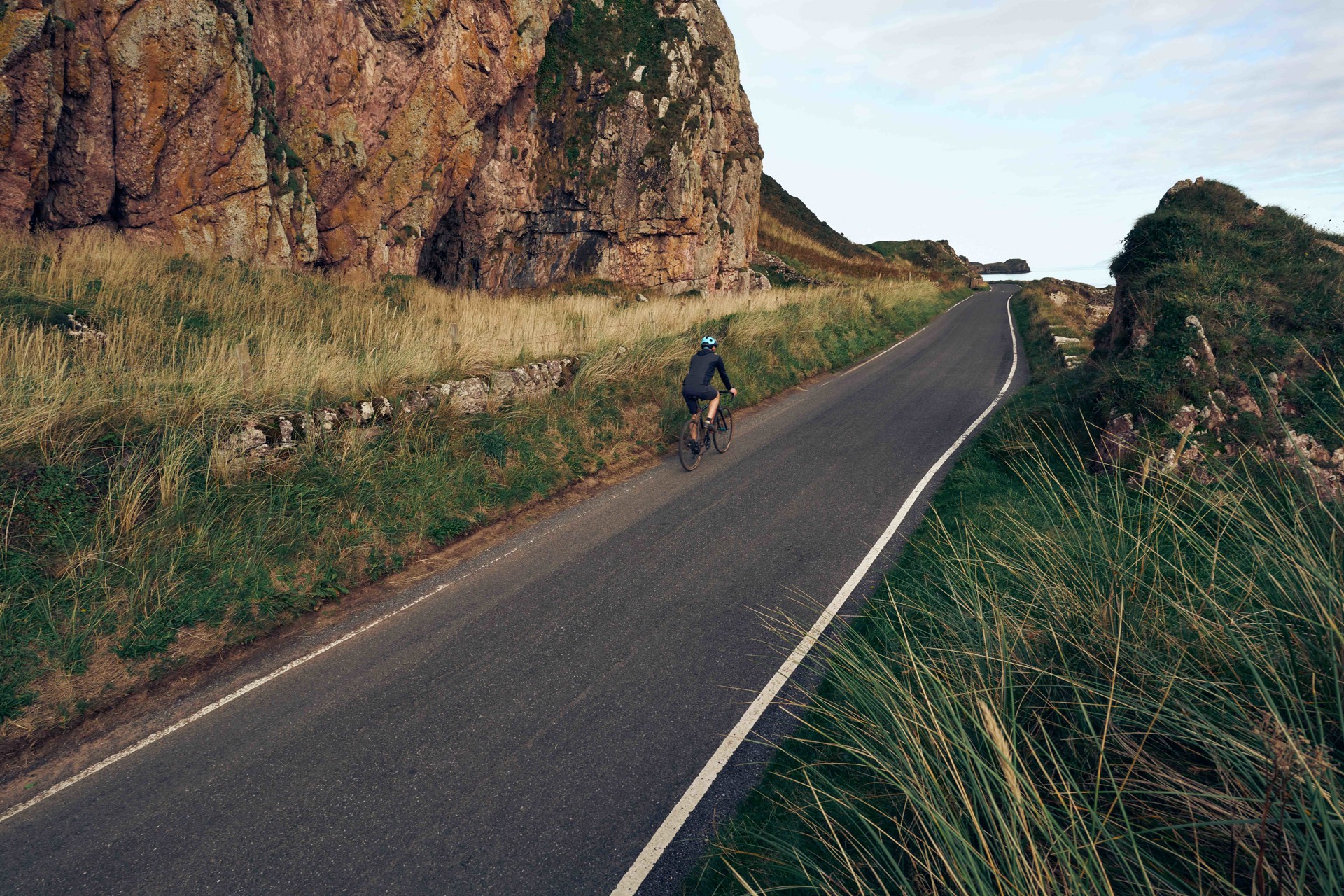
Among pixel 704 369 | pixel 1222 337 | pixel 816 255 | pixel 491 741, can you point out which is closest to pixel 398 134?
pixel 704 369

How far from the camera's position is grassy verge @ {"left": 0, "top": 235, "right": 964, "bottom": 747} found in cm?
487

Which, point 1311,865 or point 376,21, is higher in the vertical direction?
point 376,21

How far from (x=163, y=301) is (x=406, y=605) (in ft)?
25.4

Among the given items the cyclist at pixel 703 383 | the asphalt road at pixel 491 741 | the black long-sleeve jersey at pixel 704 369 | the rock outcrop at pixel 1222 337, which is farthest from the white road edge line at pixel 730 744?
the black long-sleeve jersey at pixel 704 369

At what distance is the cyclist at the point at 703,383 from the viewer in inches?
384

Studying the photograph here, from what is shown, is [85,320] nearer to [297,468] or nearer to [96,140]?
[297,468]

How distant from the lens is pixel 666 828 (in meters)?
3.33

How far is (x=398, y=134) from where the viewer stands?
21.1 m

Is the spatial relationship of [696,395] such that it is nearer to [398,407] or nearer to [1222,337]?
[398,407]

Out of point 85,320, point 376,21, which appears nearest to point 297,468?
point 85,320

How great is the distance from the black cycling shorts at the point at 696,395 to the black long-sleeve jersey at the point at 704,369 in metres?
A: 0.04

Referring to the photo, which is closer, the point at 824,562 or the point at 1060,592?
the point at 1060,592

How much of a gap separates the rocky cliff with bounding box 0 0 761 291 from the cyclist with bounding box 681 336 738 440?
13.0 m

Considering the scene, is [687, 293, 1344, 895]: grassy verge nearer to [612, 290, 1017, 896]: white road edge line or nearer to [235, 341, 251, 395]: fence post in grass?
[612, 290, 1017, 896]: white road edge line
